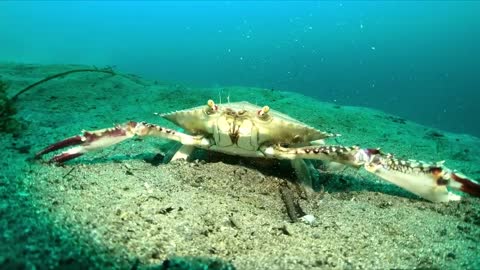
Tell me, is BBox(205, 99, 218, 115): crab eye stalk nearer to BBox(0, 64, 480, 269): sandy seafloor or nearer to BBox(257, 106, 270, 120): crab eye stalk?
BBox(257, 106, 270, 120): crab eye stalk

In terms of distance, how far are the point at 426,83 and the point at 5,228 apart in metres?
71.3

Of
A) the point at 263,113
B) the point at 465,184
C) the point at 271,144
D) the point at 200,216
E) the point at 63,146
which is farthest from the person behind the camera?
the point at 271,144

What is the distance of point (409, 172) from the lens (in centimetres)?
377

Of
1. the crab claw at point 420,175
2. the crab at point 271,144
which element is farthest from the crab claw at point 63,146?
the crab claw at point 420,175

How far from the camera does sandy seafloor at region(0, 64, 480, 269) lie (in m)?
2.46

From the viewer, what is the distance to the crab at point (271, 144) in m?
3.79

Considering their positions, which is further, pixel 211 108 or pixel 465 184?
pixel 211 108

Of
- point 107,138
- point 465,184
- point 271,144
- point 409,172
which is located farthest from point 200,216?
point 465,184

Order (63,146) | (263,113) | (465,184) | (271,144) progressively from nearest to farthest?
1. (465,184)
2. (263,113)
3. (63,146)
4. (271,144)

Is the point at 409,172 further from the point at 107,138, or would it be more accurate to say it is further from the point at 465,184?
the point at 107,138

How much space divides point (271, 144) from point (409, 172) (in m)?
1.48

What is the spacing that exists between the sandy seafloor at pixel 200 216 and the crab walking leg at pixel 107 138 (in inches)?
7.0

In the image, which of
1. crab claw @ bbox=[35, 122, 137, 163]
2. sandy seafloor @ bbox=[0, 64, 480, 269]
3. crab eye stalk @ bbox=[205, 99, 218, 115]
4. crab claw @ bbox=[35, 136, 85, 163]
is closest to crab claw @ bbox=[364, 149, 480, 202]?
sandy seafloor @ bbox=[0, 64, 480, 269]

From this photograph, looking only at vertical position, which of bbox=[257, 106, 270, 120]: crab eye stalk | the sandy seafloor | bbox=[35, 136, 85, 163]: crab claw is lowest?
the sandy seafloor
